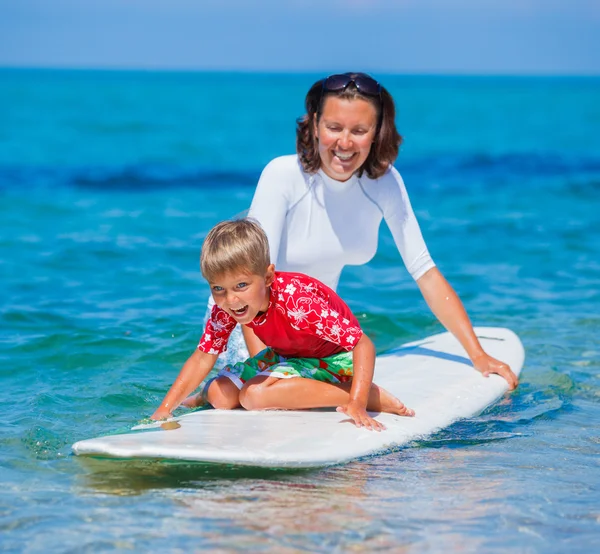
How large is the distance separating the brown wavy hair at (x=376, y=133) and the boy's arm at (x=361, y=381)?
38.9 inches

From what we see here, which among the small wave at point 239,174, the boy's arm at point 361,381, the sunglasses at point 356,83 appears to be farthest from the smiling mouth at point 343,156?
the small wave at point 239,174

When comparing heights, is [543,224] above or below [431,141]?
below

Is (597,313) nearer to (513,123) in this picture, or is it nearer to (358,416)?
(358,416)

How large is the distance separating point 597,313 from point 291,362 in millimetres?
3680

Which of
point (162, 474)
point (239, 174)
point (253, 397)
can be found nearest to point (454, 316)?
point (253, 397)

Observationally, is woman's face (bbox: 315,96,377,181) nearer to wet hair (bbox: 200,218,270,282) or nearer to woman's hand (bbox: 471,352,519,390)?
wet hair (bbox: 200,218,270,282)

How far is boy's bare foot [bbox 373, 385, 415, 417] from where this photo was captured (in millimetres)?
4051

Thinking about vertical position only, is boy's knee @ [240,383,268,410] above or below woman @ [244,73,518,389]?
below

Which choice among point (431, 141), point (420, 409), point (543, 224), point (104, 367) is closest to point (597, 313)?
Answer: point (420, 409)

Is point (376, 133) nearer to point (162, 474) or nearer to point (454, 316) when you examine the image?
point (454, 316)

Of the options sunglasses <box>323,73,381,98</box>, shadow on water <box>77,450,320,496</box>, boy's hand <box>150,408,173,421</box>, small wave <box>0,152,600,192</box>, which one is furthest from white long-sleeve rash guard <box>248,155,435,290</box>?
small wave <box>0,152,600,192</box>

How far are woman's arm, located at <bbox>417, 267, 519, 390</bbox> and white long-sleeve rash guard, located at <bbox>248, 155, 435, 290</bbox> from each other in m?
0.08

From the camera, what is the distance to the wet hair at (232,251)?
3477 millimetres

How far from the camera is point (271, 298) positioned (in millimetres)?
3762
